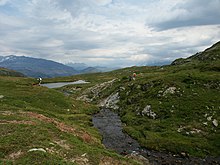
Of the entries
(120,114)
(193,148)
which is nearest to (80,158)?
(193,148)

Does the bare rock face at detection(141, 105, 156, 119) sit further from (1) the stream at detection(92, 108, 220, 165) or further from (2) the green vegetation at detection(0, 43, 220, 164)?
(1) the stream at detection(92, 108, 220, 165)

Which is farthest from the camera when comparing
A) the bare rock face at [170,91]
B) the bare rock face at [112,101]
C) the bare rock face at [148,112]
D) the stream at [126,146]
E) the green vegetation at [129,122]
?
the bare rock face at [112,101]

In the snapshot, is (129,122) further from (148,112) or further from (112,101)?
(112,101)

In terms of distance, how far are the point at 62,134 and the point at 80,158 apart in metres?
8.89

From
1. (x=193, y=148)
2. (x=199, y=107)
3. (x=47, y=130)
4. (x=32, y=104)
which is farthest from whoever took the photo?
(x=32, y=104)

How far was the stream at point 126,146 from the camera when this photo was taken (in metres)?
33.8

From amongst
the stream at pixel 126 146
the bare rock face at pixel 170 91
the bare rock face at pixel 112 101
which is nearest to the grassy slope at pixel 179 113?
the bare rock face at pixel 170 91

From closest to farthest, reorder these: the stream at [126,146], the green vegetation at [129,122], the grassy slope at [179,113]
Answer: the green vegetation at [129,122] → the stream at [126,146] → the grassy slope at [179,113]

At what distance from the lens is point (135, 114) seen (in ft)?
190

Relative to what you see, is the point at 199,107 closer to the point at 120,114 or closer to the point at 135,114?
the point at 135,114

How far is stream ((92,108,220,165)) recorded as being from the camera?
111 ft

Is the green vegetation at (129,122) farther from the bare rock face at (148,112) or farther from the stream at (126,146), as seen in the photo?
the stream at (126,146)

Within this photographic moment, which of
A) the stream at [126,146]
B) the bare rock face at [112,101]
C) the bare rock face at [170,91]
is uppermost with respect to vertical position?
the bare rock face at [170,91]

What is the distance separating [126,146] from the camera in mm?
39500
